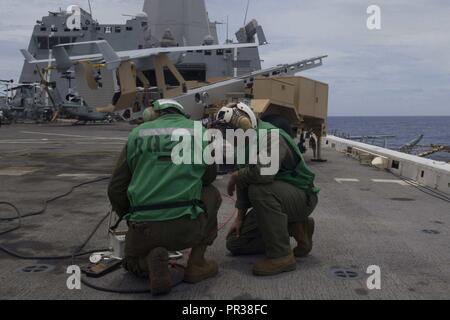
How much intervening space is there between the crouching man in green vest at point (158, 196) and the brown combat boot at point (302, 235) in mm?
1178

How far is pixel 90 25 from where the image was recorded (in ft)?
134

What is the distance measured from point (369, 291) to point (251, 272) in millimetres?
1073

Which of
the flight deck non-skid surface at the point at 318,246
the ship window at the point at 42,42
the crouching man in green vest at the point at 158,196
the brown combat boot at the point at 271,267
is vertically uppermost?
the ship window at the point at 42,42

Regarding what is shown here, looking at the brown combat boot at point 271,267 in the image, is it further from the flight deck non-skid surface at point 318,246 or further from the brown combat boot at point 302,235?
the brown combat boot at point 302,235

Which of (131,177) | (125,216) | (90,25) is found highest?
(90,25)

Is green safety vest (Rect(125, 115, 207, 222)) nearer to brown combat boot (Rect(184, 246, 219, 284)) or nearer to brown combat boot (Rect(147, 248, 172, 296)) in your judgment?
Answer: brown combat boot (Rect(147, 248, 172, 296))

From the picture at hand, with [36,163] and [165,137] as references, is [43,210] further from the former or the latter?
[36,163]

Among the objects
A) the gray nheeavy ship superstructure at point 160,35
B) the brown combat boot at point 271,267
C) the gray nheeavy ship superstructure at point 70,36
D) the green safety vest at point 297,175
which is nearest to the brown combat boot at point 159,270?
the brown combat boot at point 271,267

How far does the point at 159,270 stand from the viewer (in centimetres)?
364

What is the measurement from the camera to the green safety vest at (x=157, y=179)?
366cm

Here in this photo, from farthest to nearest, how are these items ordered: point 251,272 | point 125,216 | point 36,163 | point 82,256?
point 36,163 < point 82,256 < point 251,272 < point 125,216

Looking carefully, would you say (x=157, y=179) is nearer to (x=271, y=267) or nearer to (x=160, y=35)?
(x=271, y=267)

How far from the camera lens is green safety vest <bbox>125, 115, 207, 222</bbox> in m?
3.66
